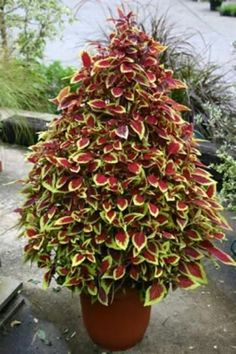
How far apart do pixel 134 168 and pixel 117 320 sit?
0.69m

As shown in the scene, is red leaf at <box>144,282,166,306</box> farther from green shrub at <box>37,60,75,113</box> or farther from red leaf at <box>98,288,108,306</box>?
green shrub at <box>37,60,75,113</box>

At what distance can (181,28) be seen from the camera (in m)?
10.2

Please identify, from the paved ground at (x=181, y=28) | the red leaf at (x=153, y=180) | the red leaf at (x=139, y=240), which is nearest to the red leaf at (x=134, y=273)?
the red leaf at (x=139, y=240)

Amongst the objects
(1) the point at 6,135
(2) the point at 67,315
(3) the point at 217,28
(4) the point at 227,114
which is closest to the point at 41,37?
(1) the point at 6,135

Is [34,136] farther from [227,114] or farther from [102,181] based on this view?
[102,181]

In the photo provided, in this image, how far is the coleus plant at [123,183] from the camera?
2.01 meters

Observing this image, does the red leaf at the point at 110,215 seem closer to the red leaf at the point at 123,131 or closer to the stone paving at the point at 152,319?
the red leaf at the point at 123,131

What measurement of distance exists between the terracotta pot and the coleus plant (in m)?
0.10

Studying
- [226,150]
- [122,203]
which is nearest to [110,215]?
[122,203]

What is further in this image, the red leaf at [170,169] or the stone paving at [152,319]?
the stone paving at [152,319]

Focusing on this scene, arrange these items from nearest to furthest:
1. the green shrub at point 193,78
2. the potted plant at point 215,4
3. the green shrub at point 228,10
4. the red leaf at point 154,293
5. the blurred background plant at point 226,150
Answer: the red leaf at point 154,293 < the blurred background plant at point 226,150 < the green shrub at point 193,78 < the green shrub at point 228,10 < the potted plant at point 215,4

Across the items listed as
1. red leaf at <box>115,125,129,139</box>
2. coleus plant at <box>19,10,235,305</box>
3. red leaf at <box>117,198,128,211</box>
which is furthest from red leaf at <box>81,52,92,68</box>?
red leaf at <box>117,198,128,211</box>

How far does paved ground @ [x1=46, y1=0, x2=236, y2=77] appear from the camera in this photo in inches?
314

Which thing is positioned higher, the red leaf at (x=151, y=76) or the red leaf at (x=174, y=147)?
the red leaf at (x=151, y=76)
